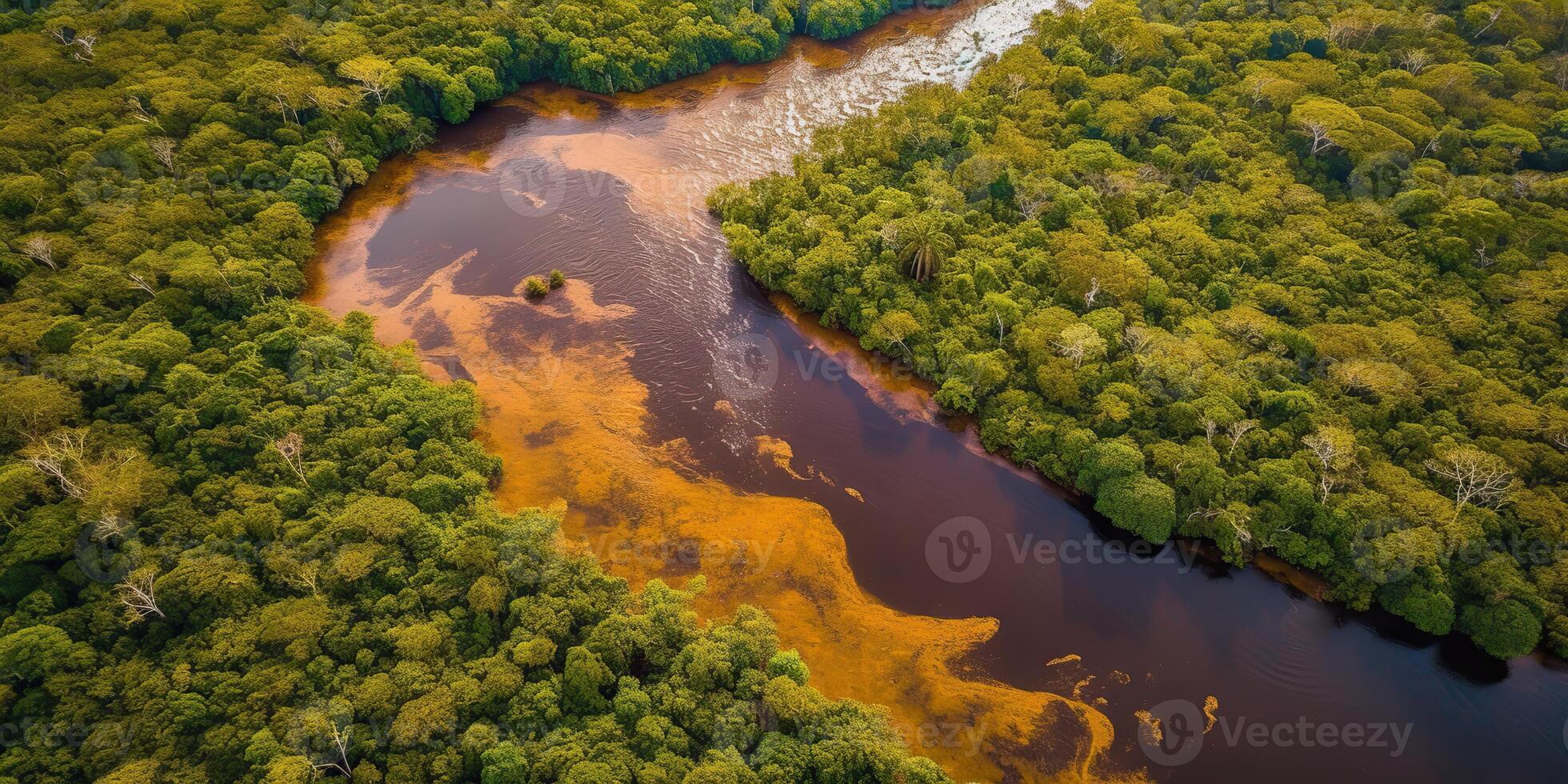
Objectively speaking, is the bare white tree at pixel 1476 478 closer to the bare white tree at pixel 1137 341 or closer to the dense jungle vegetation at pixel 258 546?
the bare white tree at pixel 1137 341

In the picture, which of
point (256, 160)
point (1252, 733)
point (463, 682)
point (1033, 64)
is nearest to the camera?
point (463, 682)

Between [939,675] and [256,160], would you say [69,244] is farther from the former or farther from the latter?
[939,675]

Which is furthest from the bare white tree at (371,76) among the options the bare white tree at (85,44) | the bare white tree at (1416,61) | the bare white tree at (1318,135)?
the bare white tree at (1416,61)

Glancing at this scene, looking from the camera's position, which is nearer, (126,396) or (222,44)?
(126,396)

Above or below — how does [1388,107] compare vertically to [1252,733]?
above

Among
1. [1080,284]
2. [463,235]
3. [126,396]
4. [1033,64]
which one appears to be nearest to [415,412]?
[126,396]

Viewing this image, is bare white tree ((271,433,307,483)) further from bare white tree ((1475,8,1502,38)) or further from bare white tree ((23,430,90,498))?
bare white tree ((1475,8,1502,38))
